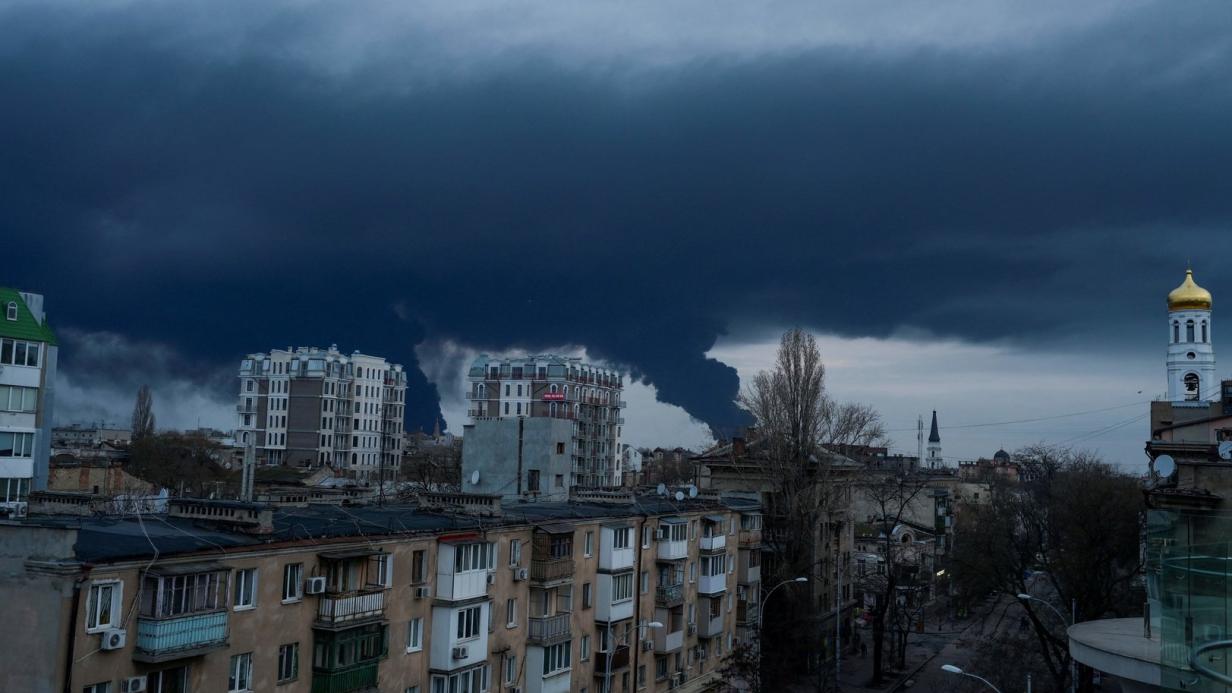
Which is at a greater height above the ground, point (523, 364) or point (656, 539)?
point (523, 364)

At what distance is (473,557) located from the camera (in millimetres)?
31984

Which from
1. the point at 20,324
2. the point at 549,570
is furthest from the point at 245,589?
the point at 20,324

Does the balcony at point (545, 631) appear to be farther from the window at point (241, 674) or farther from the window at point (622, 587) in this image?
the window at point (241, 674)

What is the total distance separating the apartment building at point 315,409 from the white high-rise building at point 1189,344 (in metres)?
107

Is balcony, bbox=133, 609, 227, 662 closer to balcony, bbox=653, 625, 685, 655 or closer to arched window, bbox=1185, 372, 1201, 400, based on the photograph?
balcony, bbox=653, 625, 685, 655

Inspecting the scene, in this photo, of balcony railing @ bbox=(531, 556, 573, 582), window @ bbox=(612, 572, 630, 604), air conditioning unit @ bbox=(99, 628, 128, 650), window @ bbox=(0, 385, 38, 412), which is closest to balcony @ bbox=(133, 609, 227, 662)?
air conditioning unit @ bbox=(99, 628, 128, 650)

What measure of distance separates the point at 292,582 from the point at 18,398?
36.7 meters

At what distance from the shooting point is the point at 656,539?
45.5 metres

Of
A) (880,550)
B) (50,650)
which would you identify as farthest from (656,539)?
(880,550)

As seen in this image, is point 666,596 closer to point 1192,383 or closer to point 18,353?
point 18,353

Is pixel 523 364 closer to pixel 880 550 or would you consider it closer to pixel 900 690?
pixel 880 550

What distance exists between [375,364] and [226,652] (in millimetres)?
144894

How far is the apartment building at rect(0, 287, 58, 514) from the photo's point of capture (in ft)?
170

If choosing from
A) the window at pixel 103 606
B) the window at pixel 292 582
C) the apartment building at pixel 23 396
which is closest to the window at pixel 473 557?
the window at pixel 292 582
